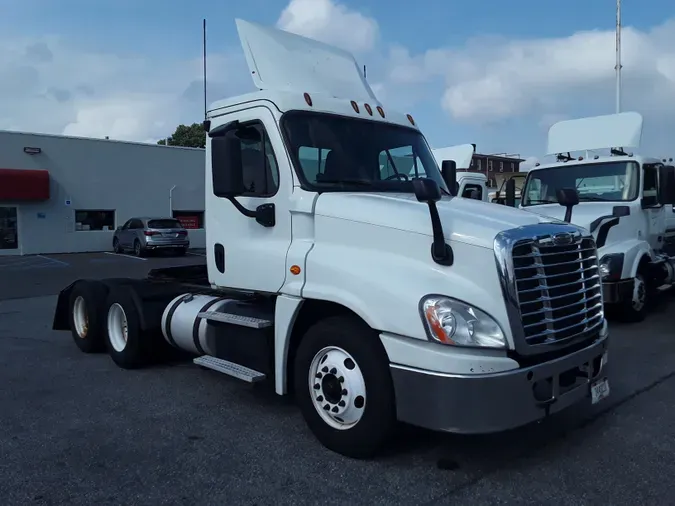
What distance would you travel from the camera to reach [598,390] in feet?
14.6

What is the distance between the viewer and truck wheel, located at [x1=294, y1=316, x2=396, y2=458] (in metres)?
4.05

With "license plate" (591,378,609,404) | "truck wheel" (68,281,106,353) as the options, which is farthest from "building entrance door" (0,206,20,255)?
"license plate" (591,378,609,404)

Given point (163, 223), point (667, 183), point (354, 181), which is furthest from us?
point (163, 223)

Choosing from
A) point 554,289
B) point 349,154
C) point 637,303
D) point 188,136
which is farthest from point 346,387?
point 188,136

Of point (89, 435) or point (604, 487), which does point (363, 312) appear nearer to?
point (604, 487)

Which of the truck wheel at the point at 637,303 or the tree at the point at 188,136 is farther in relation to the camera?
the tree at the point at 188,136

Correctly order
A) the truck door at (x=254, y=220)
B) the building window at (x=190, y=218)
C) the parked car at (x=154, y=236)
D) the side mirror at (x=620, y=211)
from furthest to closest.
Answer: the building window at (x=190, y=218) < the parked car at (x=154, y=236) < the side mirror at (x=620, y=211) < the truck door at (x=254, y=220)

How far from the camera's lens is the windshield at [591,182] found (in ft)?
32.1

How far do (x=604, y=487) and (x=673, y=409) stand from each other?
6.58ft

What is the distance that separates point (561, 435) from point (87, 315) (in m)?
5.47

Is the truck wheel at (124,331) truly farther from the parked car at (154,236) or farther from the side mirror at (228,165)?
the parked car at (154,236)

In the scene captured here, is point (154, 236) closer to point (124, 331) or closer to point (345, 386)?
point (124, 331)

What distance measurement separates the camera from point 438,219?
154 inches

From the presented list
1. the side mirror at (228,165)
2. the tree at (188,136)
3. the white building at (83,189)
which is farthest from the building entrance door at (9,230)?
the tree at (188,136)
